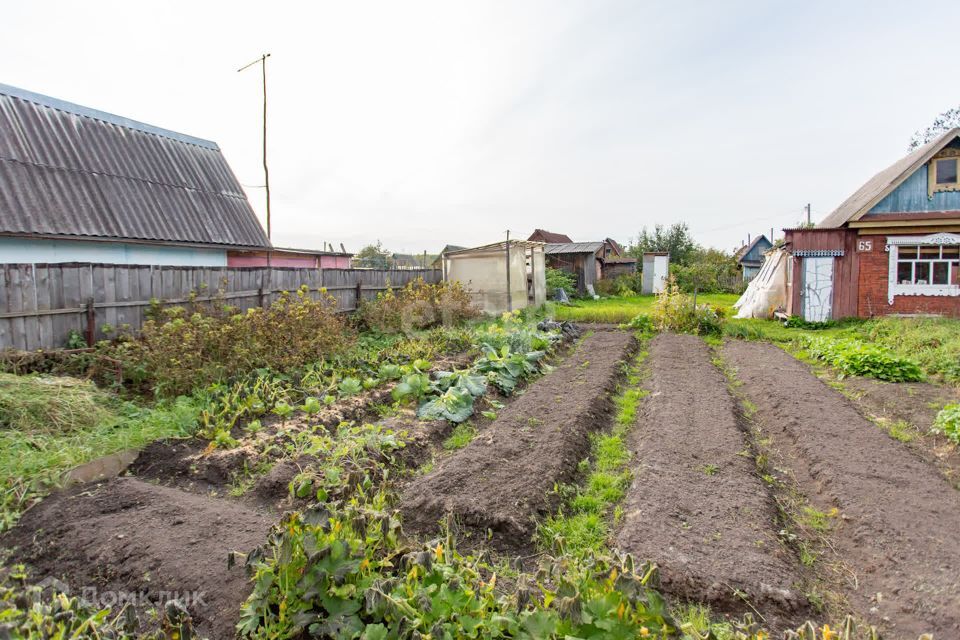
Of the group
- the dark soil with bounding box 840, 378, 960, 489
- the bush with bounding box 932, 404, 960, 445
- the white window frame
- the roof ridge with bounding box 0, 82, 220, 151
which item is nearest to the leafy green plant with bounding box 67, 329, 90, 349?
the roof ridge with bounding box 0, 82, 220, 151

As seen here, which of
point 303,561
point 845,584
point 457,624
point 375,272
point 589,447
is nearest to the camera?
point 457,624

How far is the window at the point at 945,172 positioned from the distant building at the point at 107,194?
665 inches

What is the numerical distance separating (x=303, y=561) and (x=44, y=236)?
9.22 m

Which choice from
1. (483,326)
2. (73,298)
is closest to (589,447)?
(73,298)

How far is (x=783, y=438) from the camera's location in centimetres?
533

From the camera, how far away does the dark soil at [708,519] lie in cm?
272

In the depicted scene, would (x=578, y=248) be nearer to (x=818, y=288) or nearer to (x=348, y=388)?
(x=818, y=288)

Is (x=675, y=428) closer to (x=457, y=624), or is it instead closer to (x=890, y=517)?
(x=890, y=517)

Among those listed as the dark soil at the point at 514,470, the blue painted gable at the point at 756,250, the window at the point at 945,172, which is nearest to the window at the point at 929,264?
the window at the point at 945,172

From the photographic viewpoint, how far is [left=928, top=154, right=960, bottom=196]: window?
12.7 m

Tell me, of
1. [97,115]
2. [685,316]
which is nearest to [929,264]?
[685,316]

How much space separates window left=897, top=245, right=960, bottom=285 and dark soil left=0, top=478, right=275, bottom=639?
628 inches

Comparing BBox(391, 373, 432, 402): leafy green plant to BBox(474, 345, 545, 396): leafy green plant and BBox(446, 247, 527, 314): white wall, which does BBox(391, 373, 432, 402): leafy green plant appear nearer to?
Result: BBox(474, 345, 545, 396): leafy green plant

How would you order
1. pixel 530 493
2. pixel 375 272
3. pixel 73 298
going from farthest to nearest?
pixel 375 272 → pixel 73 298 → pixel 530 493
